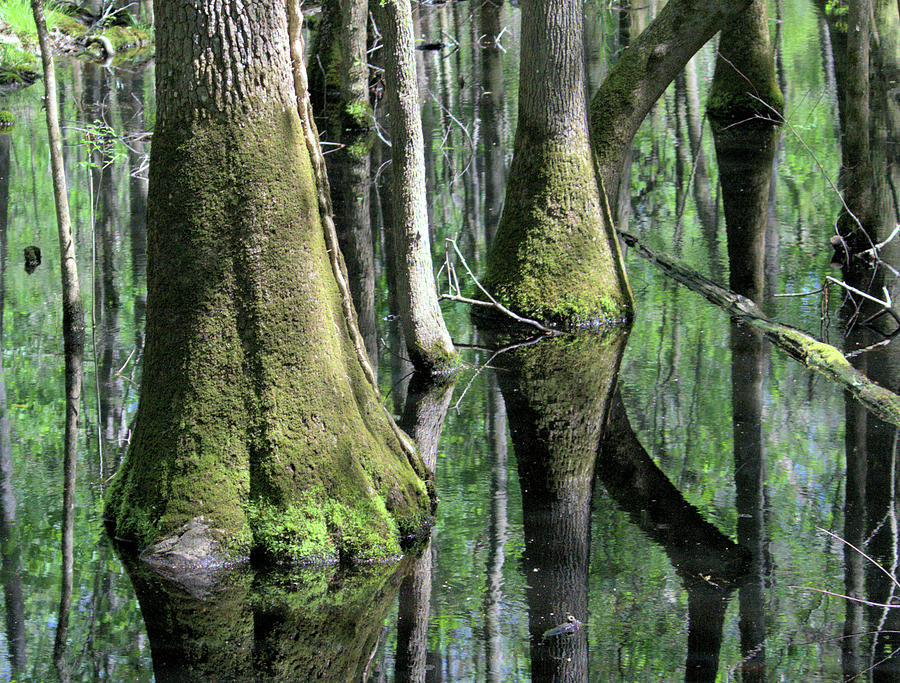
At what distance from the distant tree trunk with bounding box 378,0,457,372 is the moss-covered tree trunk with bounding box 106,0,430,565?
9.15 feet

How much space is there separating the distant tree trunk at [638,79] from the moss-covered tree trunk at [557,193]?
0.85 metres

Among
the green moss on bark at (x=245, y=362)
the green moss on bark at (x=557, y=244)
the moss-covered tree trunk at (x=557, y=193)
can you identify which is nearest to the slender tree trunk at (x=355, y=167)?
the green moss on bark at (x=557, y=244)

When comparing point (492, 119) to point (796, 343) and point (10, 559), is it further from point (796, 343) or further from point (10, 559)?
point (10, 559)

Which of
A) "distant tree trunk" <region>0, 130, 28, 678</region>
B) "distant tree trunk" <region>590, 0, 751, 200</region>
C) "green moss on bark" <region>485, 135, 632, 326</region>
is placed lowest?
"distant tree trunk" <region>0, 130, 28, 678</region>

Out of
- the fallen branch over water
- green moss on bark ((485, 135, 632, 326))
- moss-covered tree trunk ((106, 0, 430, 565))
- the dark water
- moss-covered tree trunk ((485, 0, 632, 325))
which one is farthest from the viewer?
green moss on bark ((485, 135, 632, 326))

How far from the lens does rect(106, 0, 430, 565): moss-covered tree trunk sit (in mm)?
6812

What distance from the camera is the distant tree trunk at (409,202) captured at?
9.62 m

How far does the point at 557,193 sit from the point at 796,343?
2.95 meters

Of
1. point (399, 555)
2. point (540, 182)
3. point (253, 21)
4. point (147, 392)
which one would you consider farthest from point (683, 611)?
point (540, 182)

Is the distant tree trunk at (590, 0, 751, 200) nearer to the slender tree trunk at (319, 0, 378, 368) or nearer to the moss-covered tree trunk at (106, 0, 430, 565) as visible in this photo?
the slender tree trunk at (319, 0, 378, 368)

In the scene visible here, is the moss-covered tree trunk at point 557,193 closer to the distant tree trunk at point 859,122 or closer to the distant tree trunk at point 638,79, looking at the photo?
the distant tree trunk at point 638,79

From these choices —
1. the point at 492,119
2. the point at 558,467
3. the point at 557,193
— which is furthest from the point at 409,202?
the point at 492,119

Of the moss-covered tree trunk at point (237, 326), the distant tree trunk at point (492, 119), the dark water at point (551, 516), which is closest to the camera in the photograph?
the dark water at point (551, 516)

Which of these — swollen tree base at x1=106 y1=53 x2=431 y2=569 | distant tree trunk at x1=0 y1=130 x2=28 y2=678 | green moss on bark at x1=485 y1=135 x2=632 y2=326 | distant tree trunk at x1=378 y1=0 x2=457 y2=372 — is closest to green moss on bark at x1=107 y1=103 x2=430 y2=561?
swollen tree base at x1=106 y1=53 x2=431 y2=569
